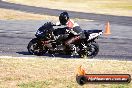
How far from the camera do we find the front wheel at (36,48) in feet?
53.8

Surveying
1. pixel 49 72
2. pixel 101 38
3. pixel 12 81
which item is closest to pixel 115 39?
pixel 101 38

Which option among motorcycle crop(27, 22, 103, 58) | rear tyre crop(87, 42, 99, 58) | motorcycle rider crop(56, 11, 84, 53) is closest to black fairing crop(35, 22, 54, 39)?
motorcycle crop(27, 22, 103, 58)

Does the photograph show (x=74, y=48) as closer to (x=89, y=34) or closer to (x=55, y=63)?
(x=89, y=34)

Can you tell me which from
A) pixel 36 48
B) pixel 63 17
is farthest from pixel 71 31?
pixel 36 48

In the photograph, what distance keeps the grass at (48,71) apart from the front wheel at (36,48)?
238cm

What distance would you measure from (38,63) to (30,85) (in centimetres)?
310

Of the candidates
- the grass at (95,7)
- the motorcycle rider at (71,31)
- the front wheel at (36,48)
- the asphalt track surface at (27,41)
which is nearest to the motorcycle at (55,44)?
the front wheel at (36,48)

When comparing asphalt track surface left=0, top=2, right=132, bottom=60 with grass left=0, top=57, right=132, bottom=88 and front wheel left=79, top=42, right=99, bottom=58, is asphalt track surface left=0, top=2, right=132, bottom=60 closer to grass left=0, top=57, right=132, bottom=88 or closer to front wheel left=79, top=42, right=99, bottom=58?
front wheel left=79, top=42, right=99, bottom=58

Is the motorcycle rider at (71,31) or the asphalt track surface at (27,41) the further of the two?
the asphalt track surface at (27,41)

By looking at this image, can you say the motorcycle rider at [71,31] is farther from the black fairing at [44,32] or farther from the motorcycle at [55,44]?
the black fairing at [44,32]

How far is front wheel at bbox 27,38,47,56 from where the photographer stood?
16.4m

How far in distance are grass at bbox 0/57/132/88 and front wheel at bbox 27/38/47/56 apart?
238 cm

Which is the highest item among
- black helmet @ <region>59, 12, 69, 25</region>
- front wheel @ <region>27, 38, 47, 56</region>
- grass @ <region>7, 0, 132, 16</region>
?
black helmet @ <region>59, 12, 69, 25</region>

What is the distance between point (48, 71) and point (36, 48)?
4.53 m
